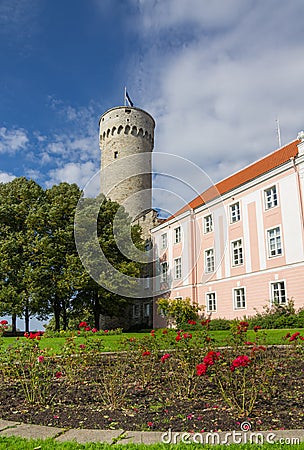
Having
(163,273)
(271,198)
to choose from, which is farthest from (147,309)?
(271,198)

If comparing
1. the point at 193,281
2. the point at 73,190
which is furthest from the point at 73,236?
the point at 193,281

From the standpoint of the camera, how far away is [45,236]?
2484 centimetres

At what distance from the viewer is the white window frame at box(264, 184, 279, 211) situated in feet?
70.0

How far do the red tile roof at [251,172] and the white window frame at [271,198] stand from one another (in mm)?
1055

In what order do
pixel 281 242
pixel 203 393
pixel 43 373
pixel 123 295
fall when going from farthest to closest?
pixel 123 295 < pixel 281 242 < pixel 43 373 < pixel 203 393

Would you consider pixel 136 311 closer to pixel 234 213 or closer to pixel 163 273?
pixel 163 273

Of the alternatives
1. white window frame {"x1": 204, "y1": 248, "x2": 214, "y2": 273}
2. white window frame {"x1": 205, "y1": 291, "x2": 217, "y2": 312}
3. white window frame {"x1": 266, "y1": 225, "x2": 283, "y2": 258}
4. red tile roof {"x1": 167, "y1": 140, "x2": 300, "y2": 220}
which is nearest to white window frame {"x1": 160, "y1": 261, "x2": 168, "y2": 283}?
red tile roof {"x1": 167, "y1": 140, "x2": 300, "y2": 220}

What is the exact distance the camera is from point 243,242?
23188mm

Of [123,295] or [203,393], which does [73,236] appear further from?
[203,393]

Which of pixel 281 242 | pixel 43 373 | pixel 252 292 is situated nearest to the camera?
pixel 43 373

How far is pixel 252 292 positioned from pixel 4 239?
16036mm

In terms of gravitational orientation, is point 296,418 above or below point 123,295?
below

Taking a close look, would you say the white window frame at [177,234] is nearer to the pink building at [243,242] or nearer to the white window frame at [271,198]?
the pink building at [243,242]

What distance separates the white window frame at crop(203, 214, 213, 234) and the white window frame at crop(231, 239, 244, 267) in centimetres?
288
